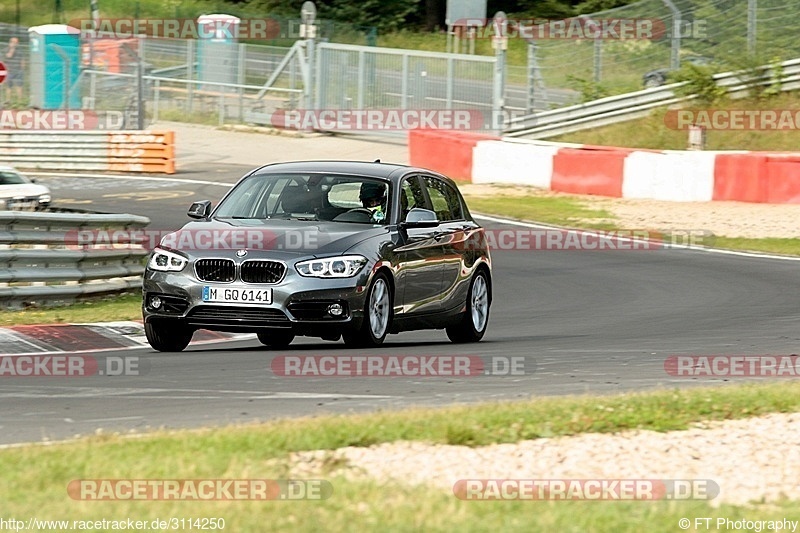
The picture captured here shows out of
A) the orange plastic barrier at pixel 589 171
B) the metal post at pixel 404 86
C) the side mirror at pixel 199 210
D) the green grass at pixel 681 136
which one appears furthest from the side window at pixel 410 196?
the metal post at pixel 404 86

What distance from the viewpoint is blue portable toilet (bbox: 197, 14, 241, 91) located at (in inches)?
1699

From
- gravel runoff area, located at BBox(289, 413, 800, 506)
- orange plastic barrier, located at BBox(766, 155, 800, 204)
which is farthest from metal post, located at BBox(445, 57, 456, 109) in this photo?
gravel runoff area, located at BBox(289, 413, 800, 506)

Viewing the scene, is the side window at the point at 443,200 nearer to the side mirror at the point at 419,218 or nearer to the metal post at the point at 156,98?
the side mirror at the point at 419,218

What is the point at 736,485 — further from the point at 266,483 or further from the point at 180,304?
the point at 180,304

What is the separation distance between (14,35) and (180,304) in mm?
35100

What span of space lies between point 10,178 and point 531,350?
1626 cm

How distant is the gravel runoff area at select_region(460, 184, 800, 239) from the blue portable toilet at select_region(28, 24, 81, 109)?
19354mm

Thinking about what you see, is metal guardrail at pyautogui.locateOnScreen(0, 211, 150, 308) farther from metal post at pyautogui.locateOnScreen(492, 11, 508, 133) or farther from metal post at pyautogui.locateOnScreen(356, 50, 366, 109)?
metal post at pyautogui.locateOnScreen(356, 50, 366, 109)

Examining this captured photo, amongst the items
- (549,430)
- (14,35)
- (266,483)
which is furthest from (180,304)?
(14,35)

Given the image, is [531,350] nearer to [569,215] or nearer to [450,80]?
[569,215]

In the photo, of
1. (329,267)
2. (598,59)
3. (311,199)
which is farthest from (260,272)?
(598,59)

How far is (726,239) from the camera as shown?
23281 mm

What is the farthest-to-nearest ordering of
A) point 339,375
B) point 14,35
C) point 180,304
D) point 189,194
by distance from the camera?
1. point 14,35
2. point 189,194
3. point 180,304
4. point 339,375

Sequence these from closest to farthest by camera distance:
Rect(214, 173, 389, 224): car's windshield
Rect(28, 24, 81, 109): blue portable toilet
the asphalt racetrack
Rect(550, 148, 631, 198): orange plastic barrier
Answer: the asphalt racetrack < Rect(214, 173, 389, 224): car's windshield < Rect(550, 148, 631, 198): orange plastic barrier < Rect(28, 24, 81, 109): blue portable toilet
